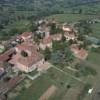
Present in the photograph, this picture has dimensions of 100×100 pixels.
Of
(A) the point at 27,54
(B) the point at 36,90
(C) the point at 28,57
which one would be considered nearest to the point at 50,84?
(B) the point at 36,90

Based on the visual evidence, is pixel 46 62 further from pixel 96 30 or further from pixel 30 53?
pixel 96 30

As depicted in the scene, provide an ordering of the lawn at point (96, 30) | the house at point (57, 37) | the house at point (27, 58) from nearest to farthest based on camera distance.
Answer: the house at point (27, 58)
the house at point (57, 37)
the lawn at point (96, 30)

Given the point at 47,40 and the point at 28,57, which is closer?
the point at 28,57

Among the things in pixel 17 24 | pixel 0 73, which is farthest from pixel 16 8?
pixel 0 73

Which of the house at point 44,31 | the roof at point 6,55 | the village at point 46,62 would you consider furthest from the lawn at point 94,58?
the roof at point 6,55

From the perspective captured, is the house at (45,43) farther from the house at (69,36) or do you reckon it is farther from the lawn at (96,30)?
the lawn at (96,30)

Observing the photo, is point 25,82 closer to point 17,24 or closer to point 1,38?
A: point 1,38

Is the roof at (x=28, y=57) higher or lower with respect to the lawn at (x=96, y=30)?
higher
